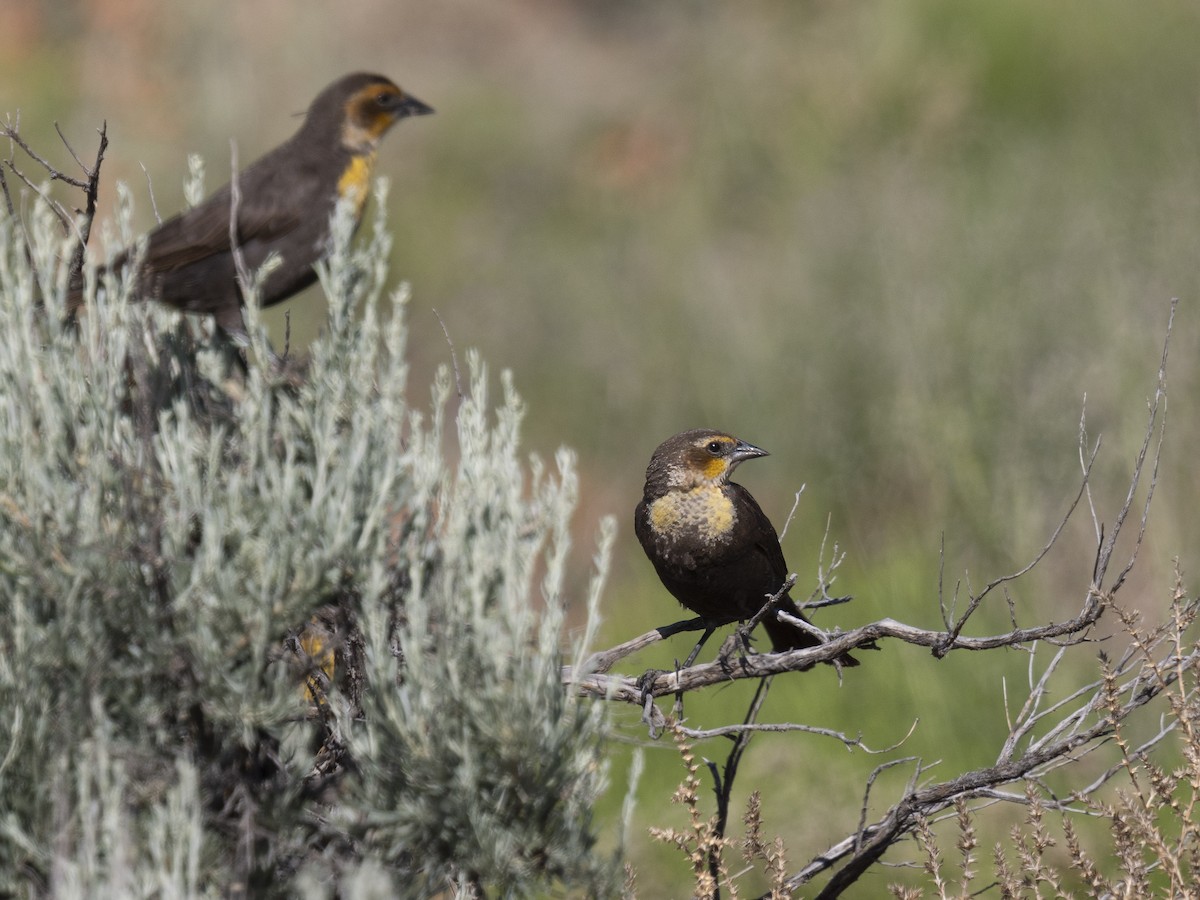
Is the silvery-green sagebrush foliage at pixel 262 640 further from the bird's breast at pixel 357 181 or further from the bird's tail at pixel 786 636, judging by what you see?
the bird's breast at pixel 357 181

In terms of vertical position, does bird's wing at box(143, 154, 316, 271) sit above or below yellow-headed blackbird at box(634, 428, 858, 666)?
above

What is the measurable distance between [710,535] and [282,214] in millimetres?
2404

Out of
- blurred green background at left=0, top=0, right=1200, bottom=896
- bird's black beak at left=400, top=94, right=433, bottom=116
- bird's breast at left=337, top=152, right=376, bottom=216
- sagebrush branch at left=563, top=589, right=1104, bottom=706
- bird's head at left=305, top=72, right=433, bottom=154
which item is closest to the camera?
sagebrush branch at left=563, top=589, right=1104, bottom=706

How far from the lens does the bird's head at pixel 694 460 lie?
429cm

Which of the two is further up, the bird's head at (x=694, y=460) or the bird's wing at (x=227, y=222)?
the bird's wing at (x=227, y=222)

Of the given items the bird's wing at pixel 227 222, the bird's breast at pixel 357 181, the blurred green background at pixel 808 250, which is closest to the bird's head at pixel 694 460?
the blurred green background at pixel 808 250

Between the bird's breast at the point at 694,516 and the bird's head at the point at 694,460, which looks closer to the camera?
the bird's breast at the point at 694,516

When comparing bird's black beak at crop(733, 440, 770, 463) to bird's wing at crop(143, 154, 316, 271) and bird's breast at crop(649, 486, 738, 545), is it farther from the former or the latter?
bird's wing at crop(143, 154, 316, 271)

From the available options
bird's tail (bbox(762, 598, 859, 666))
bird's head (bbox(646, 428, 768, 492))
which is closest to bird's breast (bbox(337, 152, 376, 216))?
bird's head (bbox(646, 428, 768, 492))

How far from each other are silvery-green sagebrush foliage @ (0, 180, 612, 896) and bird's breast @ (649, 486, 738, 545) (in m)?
1.17

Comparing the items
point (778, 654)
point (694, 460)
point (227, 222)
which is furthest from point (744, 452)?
point (227, 222)

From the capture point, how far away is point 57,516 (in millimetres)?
2689

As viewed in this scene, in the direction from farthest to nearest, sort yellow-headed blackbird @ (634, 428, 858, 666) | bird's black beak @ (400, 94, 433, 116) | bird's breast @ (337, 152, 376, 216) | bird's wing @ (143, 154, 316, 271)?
bird's black beak @ (400, 94, 433, 116) < bird's breast @ (337, 152, 376, 216) < bird's wing @ (143, 154, 316, 271) < yellow-headed blackbird @ (634, 428, 858, 666)

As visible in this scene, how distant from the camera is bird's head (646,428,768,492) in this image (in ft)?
14.1
